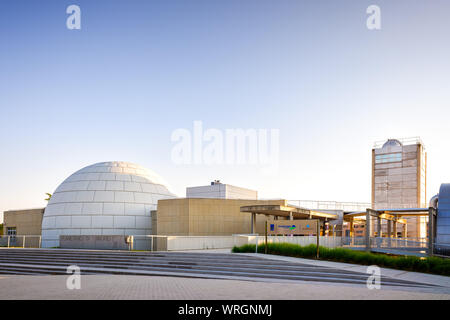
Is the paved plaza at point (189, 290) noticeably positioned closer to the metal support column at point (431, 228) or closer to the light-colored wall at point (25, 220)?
the metal support column at point (431, 228)

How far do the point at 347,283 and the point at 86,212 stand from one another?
30.0 m

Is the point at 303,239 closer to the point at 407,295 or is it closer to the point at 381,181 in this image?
the point at 407,295

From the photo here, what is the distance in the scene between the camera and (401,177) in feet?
283

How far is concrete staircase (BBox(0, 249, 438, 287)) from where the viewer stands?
54.2 ft

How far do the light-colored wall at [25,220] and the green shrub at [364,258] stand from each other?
33.3 m

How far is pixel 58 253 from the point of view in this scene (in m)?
25.4

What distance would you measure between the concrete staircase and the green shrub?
2948 millimetres

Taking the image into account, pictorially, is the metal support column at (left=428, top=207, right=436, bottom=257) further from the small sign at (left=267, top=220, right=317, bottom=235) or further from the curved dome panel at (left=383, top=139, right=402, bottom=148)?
the curved dome panel at (left=383, top=139, right=402, bottom=148)

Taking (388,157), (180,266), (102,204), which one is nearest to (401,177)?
(388,157)

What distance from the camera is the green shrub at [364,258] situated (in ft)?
57.6

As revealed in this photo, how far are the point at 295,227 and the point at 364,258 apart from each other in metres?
5.62

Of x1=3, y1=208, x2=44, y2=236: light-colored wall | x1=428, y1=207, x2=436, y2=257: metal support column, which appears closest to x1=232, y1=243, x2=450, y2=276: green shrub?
x1=428, y1=207, x2=436, y2=257: metal support column
